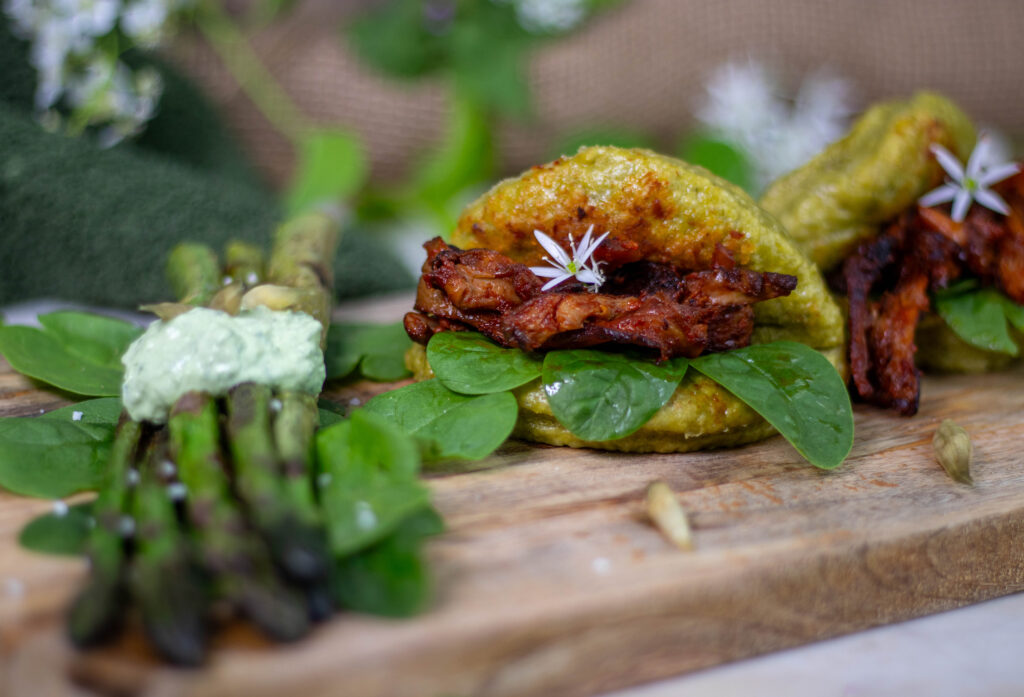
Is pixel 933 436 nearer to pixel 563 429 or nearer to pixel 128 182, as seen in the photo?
pixel 563 429

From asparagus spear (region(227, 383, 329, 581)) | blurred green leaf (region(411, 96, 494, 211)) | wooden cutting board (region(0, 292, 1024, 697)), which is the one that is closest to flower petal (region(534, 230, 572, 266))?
wooden cutting board (region(0, 292, 1024, 697))

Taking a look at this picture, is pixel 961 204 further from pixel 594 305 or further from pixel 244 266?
pixel 244 266

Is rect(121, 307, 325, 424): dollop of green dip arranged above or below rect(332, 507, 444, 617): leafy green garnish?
above

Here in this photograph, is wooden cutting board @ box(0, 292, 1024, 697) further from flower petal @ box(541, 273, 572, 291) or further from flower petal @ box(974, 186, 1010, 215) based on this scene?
flower petal @ box(974, 186, 1010, 215)

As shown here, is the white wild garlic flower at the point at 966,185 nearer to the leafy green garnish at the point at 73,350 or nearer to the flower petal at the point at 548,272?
the flower petal at the point at 548,272

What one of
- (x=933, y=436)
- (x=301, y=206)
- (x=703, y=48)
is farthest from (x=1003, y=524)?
(x=703, y=48)

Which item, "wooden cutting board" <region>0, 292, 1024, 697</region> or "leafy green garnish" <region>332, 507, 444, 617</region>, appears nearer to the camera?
"wooden cutting board" <region>0, 292, 1024, 697</region>

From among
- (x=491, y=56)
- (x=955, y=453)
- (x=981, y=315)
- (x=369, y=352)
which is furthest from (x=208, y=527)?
(x=491, y=56)
